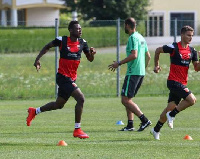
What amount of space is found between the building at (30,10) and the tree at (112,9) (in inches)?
187

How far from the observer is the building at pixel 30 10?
5503 centimetres

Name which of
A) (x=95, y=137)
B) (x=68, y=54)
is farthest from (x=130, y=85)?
(x=68, y=54)

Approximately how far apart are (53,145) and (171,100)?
91.7 inches

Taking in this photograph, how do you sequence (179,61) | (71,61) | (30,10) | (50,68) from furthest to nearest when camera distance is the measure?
(30,10) < (50,68) < (71,61) < (179,61)

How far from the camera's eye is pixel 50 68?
24.4 meters

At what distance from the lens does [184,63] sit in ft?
37.4

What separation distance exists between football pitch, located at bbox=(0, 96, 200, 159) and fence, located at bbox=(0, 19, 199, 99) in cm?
383

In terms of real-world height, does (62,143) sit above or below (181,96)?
below

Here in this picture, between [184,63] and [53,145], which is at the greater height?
[184,63]

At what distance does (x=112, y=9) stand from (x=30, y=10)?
36.9 feet

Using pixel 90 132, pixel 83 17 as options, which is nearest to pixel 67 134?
pixel 90 132

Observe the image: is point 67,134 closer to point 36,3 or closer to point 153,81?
point 153,81

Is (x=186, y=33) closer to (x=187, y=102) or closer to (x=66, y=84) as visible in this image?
(x=187, y=102)

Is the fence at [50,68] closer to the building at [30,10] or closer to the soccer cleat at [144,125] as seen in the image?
the soccer cleat at [144,125]
